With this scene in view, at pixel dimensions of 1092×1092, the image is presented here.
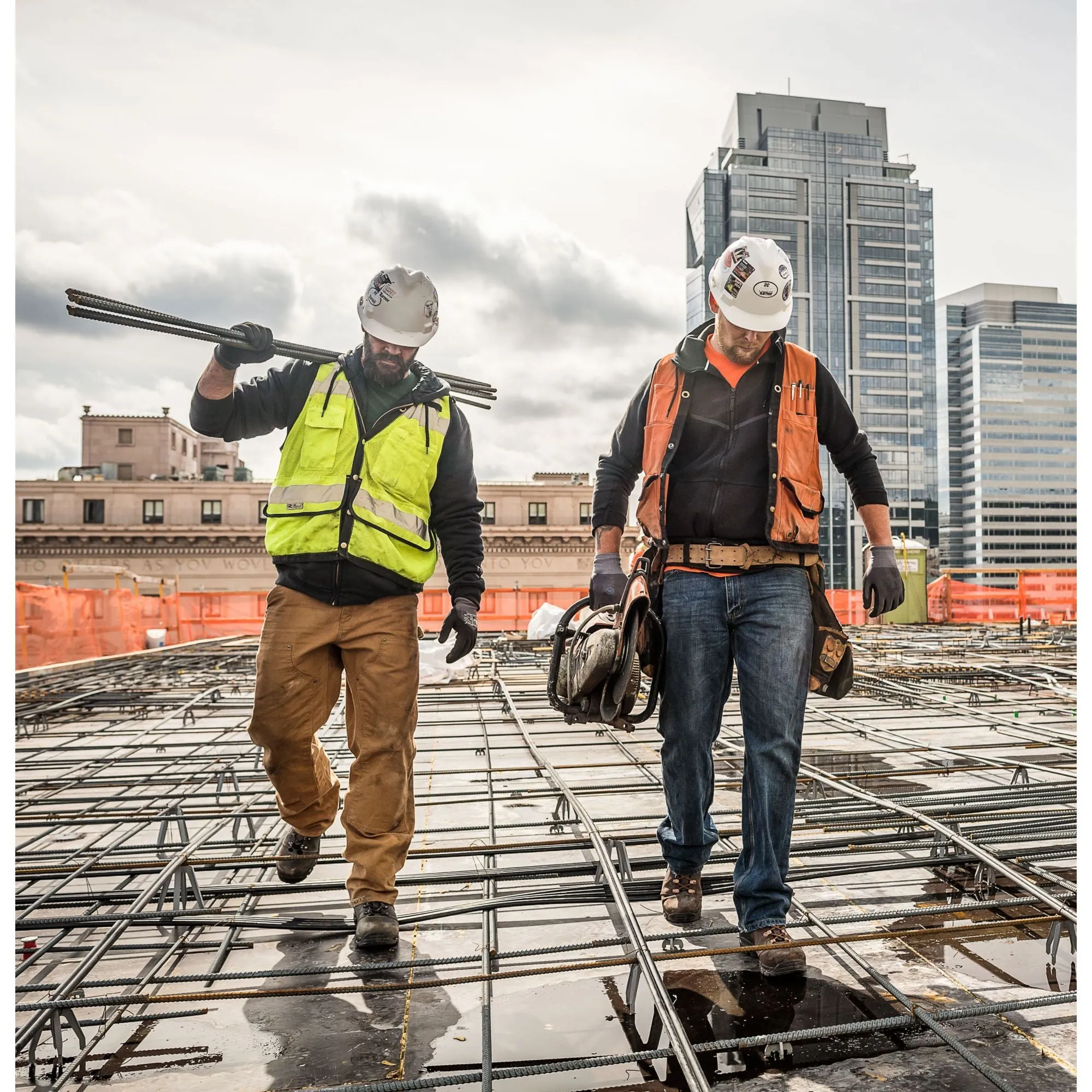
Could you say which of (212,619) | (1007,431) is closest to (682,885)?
(212,619)

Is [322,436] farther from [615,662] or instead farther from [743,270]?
[743,270]

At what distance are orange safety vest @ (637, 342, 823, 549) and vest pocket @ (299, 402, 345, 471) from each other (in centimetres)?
101

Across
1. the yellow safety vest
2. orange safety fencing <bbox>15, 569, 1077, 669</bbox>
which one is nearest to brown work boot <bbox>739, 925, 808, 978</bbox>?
the yellow safety vest

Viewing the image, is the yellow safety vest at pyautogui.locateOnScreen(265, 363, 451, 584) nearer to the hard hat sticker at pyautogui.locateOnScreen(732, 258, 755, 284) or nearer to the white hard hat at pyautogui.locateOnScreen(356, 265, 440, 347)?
the white hard hat at pyautogui.locateOnScreen(356, 265, 440, 347)

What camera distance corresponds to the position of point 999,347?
162500 millimetres

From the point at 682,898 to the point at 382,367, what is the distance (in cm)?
197

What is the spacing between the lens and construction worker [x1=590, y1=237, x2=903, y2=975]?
2812 millimetres

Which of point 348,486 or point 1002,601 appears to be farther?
point 1002,601

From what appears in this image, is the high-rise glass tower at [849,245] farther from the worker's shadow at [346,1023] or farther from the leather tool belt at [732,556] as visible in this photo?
the worker's shadow at [346,1023]

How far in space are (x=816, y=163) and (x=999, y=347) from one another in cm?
7168

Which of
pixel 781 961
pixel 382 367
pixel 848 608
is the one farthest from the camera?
pixel 848 608

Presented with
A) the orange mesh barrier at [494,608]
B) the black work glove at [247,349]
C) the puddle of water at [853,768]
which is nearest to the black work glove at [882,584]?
the puddle of water at [853,768]

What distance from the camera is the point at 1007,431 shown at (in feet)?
527
